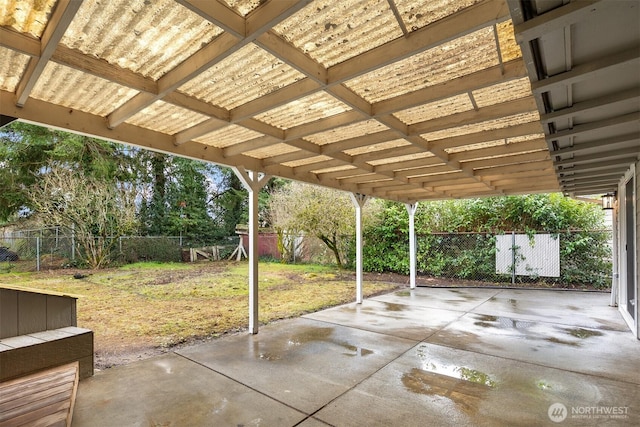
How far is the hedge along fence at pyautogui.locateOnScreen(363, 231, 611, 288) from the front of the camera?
25.8 ft

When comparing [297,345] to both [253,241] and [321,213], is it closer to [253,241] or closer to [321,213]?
[253,241]

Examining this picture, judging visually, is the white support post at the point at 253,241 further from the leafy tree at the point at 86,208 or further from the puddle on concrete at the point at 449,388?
the leafy tree at the point at 86,208

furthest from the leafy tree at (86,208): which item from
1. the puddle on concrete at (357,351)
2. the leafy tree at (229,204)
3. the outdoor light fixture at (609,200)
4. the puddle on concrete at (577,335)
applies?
the outdoor light fixture at (609,200)

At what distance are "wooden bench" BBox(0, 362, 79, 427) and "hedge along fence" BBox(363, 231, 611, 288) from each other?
8891mm

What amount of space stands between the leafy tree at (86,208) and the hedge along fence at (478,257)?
8294 millimetres

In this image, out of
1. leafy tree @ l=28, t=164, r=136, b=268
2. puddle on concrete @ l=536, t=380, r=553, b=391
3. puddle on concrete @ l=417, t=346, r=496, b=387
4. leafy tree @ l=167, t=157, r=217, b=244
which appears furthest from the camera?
leafy tree @ l=167, t=157, r=217, b=244

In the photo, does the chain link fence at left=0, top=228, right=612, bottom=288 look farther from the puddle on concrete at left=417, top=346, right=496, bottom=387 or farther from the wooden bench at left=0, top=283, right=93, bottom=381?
the wooden bench at left=0, top=283, right=93, bottom=381

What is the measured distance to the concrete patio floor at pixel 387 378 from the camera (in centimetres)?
243

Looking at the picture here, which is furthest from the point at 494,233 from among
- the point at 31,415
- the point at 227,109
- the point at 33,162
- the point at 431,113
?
the point at 33,162

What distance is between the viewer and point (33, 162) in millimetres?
9641

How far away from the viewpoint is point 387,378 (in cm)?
306

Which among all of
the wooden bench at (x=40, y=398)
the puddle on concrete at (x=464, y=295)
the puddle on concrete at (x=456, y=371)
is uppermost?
the wooden bench at (x=40, y=398)

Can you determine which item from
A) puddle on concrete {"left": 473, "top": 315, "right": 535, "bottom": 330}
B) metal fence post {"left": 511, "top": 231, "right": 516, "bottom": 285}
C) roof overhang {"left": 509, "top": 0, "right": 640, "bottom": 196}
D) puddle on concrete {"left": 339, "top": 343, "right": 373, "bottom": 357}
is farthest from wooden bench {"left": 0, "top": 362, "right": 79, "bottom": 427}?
metal fence post {"left": 511, "top": 231, "right": 516, "bottom": 285}

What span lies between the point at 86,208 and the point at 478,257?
11743 mm
